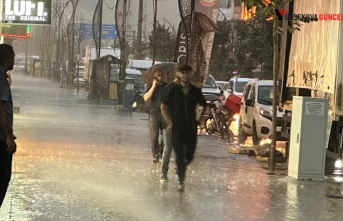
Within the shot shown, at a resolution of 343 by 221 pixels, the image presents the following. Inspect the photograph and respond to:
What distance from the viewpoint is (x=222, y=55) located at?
171ft

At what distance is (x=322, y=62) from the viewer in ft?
45.7

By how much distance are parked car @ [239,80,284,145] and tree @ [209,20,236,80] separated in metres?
28.8

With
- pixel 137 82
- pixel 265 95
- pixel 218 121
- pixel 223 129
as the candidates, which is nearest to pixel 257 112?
pixel 265 95

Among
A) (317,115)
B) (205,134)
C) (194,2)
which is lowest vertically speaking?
(205,134)

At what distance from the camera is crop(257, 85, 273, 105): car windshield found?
21.5 metres

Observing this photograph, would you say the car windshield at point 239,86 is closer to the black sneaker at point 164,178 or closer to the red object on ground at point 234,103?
the red object on ground at point 234,103

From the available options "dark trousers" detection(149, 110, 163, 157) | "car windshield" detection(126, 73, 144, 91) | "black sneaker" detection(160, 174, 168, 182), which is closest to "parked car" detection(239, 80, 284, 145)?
"dark trousers" detection(149, 110, 163, 157)

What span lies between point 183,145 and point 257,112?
9.69 meters

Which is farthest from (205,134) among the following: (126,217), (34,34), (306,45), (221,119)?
(34,34)

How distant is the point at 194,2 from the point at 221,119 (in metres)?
3.55

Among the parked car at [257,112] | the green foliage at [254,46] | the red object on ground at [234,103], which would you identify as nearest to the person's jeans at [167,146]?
the parked car at [257,112]

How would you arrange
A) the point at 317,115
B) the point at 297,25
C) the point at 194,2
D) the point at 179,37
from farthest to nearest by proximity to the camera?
the point at 179,37 < the point at 194,2 < the point at 297,25 < the point at 317,115

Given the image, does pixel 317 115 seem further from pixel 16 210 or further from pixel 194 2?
pixel 194 2

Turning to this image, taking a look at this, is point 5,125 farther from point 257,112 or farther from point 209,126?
point 209,126
